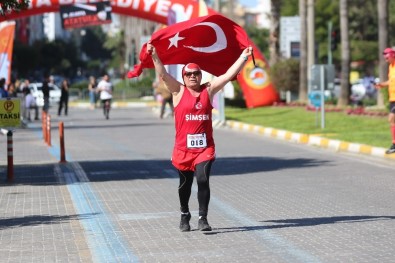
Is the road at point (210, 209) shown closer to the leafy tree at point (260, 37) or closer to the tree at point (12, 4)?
the tree at point (12, 4)

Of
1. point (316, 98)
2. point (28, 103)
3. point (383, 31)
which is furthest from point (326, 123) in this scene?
point (28, 103)

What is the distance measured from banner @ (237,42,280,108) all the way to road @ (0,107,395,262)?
21.4 m

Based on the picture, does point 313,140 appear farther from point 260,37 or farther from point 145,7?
point 260,37

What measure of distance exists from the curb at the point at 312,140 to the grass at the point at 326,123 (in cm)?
42

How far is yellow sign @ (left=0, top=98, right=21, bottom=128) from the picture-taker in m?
19.7

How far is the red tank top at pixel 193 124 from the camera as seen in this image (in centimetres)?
1181

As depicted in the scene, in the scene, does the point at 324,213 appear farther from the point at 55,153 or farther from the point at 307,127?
the point at 307,127

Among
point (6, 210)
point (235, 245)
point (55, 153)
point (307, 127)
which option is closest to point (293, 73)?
point (307, 127)

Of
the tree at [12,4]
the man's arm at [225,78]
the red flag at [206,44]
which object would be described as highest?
the tree at [12,4]

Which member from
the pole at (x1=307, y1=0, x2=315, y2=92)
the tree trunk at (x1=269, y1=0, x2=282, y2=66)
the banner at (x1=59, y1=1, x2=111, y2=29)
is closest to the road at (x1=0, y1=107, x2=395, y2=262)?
the banner at (x1=59, y1=1, x2=111, y2=29)

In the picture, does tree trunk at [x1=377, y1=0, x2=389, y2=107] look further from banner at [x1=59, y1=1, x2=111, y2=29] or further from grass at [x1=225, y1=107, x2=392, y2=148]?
banner at [x1=59, y1=1, x2=111, y2=29]

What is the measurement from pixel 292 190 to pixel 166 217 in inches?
145

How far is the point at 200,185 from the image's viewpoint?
38.9 feet

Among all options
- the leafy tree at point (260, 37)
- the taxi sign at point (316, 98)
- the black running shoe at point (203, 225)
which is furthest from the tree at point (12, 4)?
the leafy tree at point (260, 37)
